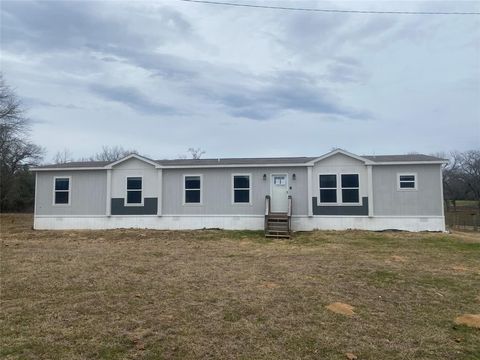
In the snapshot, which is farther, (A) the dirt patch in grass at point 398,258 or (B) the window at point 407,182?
(B) the window at point 407,182

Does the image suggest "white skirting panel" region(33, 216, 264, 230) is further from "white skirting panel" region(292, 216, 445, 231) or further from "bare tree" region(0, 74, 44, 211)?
"bare tree" region(0, 74, 44, 211)

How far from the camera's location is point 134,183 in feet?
57.4

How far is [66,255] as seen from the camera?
34.1ft

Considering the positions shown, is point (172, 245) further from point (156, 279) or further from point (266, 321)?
point (266, 321)

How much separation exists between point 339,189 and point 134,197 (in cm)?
887

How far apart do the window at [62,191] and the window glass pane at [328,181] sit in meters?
11.3

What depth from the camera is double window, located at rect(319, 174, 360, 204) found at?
642 inches

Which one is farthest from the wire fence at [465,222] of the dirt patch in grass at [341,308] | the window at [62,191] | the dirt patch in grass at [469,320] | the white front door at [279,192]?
the window at [62,191]

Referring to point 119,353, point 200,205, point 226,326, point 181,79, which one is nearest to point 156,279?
point 226,326

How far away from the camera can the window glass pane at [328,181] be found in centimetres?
1647

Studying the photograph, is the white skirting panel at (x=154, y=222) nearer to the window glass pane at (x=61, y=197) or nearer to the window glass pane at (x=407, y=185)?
the window glass pane at (x=61, y=197)

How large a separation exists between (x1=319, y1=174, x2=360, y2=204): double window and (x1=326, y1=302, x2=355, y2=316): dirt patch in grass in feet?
35.8

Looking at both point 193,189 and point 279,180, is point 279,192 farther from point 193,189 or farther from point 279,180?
point 193,189

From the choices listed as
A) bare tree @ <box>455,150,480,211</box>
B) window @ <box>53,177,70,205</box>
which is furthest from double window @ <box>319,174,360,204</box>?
bare tree @ <box>455,150,480,211</box>
